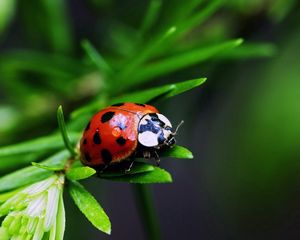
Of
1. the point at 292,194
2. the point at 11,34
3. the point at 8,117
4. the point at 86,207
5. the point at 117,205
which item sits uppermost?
the point at 11,34

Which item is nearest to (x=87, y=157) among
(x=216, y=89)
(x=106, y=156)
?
(x=106, y=156)

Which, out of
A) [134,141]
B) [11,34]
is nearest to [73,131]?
[134,141]

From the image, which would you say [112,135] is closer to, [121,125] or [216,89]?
[121,125]

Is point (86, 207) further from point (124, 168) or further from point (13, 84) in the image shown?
point (13, 84)

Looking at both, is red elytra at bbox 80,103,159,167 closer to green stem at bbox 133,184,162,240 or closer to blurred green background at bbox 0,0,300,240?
green stem at bbox 133,184,162,240

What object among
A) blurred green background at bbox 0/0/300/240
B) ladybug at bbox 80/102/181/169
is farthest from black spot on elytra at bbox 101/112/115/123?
blurred green background at bbox 0/0/300/240

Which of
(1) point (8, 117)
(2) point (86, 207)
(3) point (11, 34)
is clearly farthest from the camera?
(3) point (11, 34)

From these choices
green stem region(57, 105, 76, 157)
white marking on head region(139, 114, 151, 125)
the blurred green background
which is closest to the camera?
green stem region(57, 105, 76, 157)

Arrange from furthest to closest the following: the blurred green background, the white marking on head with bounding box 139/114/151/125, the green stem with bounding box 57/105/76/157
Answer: the blurred green background, the white marking on head with bounding box 139/114/151/125, the green stem with bounding box 57/105/76/157
